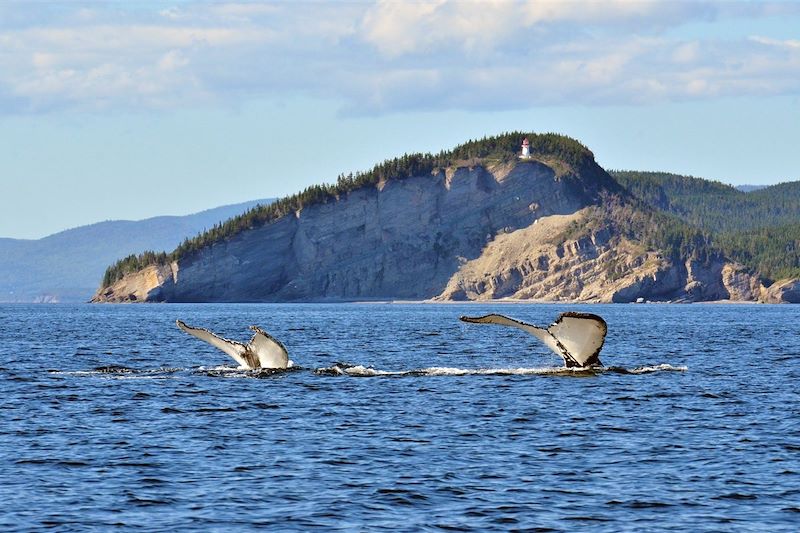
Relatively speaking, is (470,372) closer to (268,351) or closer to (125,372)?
(268,351)

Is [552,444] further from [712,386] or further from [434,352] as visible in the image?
[434,352]

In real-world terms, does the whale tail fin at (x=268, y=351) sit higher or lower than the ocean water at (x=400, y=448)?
higher

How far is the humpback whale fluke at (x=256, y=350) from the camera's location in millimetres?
43312

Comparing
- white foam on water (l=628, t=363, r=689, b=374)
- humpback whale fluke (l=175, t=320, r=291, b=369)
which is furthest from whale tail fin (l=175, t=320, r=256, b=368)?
white foam on water (l=628, t=363, r=689, b=374)

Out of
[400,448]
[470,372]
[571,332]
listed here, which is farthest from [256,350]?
[400,448]

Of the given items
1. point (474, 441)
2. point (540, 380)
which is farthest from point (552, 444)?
point (540, 380)

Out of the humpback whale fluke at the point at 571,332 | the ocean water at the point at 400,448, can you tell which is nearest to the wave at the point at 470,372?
the ocean water at the point at 400,448

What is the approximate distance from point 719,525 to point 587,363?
22.6m

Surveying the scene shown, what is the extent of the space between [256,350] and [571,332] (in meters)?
12.5

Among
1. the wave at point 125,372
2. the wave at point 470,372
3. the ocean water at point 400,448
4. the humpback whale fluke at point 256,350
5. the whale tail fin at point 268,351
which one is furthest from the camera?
the wave at point 125,372

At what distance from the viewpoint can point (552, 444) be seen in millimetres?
33656

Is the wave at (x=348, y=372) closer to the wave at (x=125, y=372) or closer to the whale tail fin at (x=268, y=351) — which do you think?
the wave at (x=125, y=372)

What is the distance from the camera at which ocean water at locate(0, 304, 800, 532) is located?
83.6 feet

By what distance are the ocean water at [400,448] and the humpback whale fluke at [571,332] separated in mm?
1454
